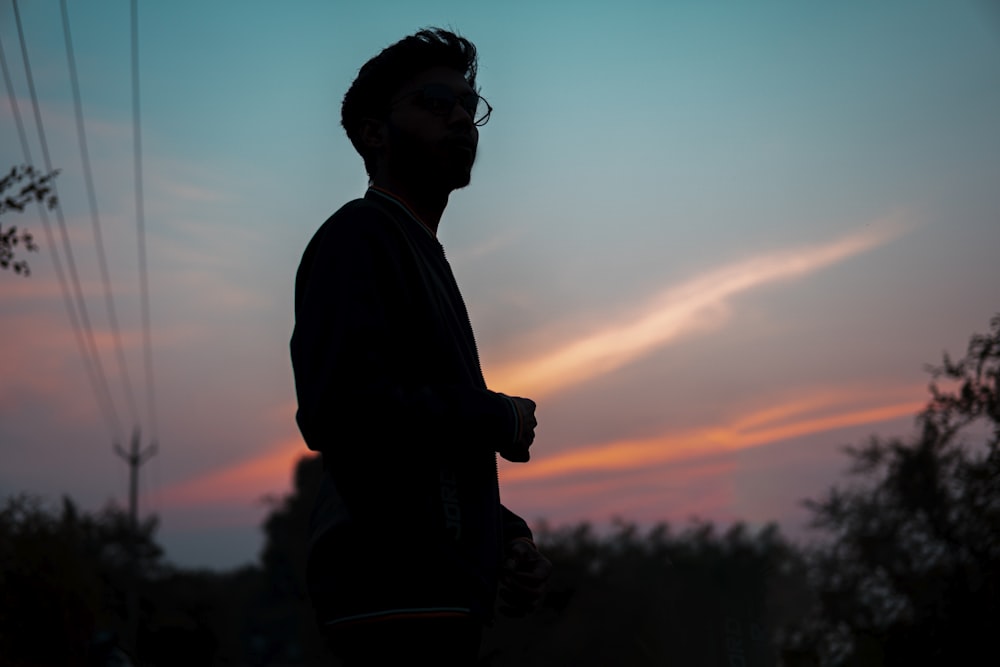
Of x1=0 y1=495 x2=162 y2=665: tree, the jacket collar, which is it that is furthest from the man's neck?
x1=0 y1=495 x2=162 y2=665: tree

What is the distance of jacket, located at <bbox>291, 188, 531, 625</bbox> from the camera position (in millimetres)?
2133

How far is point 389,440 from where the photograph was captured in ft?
7.02

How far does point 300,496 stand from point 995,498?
69.3 meters

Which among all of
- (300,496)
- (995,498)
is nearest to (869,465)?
(995,498)

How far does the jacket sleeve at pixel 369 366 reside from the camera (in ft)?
7.01

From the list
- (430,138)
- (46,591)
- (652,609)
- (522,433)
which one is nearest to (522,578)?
(522,433)

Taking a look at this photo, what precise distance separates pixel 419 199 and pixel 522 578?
0.99m

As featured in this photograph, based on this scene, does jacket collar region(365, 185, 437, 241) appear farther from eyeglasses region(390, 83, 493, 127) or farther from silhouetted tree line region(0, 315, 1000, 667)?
silhouetted tree line region(0, 315, 1000, 667)

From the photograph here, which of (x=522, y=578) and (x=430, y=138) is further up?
(x=430, y=138)

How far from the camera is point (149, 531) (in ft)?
187

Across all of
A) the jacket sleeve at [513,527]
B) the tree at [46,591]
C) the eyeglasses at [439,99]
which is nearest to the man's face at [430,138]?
the eyeglasses at [439,99]

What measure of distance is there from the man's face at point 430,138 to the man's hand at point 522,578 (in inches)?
37.4

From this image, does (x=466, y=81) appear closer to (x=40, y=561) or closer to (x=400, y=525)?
(x=400, y=525)

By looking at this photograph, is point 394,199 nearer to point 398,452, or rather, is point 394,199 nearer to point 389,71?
point 389,71
